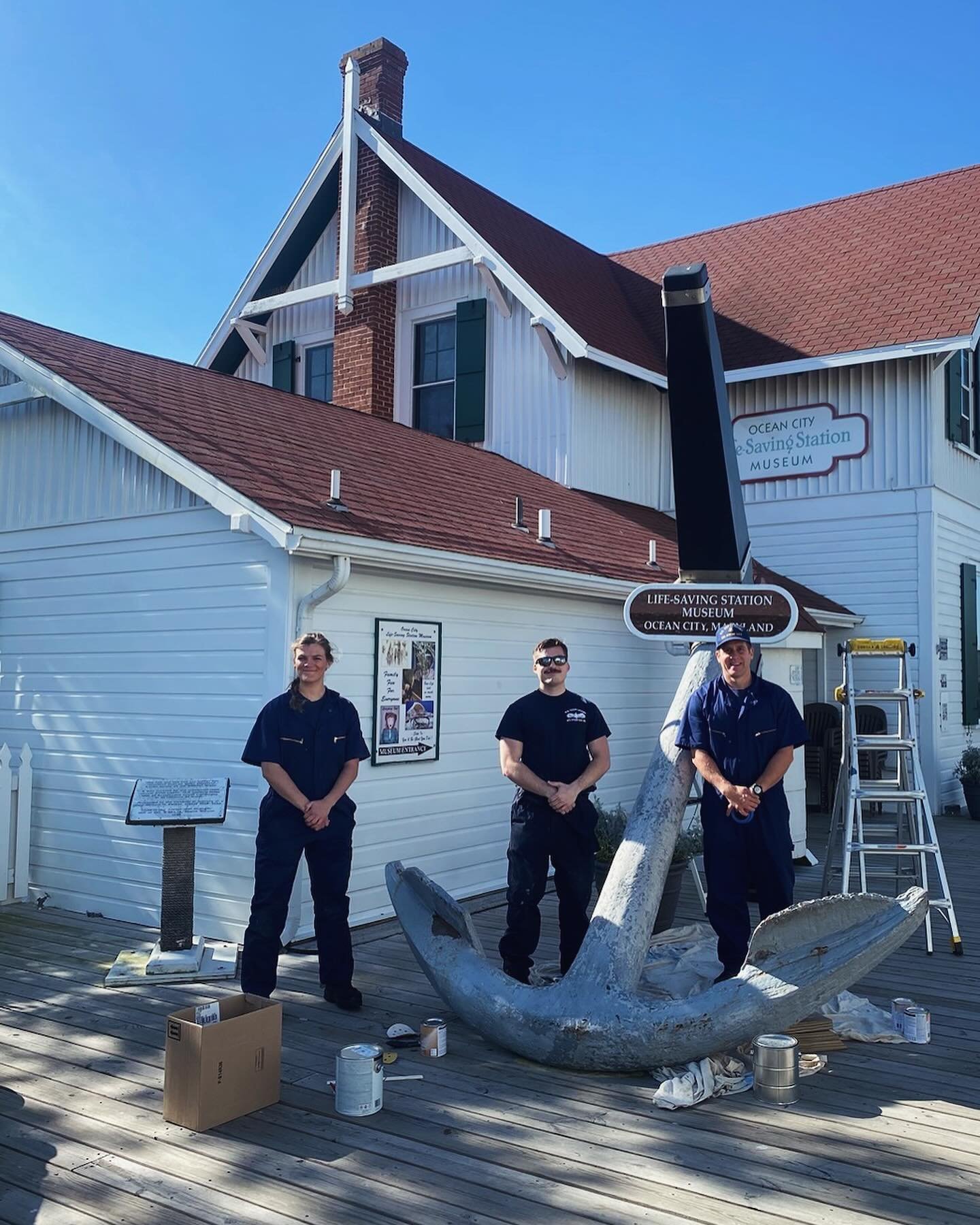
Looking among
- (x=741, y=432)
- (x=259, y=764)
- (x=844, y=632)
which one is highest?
(x=741, y=432)

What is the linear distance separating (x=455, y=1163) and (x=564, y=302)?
1158cm

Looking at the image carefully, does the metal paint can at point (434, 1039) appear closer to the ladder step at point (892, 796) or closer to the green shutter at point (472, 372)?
the ladder step at point (892, 796)

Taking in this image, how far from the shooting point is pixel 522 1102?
4.55 meters

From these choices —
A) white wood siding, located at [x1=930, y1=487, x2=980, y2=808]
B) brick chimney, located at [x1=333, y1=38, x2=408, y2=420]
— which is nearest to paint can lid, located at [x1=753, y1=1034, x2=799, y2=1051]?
white wood siding, located at [x1=930, y1=487, x2=980, y2=808]

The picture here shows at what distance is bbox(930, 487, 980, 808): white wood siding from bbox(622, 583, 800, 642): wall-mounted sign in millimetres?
9242

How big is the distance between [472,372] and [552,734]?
899 centimetres

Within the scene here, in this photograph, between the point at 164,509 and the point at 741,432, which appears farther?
the point at 741,432

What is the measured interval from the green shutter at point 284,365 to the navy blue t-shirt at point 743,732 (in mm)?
11364

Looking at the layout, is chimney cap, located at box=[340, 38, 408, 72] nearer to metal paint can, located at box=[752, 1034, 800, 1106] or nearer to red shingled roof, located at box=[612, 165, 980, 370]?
red shingled roof, located at box=[612, 165, 980, 370]

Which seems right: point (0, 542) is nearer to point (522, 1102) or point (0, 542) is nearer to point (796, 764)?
point (522, 1102)

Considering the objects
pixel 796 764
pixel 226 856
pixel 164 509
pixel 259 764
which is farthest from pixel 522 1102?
pixel 796 764

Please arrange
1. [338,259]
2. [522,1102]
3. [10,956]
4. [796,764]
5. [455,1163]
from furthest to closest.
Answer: [338,259] < [796,764] < [10,956] < [522,1102] < [455,1163]

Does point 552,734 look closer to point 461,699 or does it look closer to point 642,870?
point 642,870

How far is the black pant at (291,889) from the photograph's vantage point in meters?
5.62
